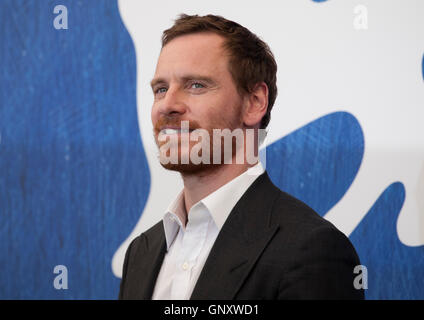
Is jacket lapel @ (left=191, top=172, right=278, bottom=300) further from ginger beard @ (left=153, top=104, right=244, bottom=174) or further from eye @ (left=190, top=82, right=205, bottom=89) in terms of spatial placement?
eye @ (left=190, top=82, right=205, bottom=89)

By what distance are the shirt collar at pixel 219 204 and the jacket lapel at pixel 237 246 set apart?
3cm

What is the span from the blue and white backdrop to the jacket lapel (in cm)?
76

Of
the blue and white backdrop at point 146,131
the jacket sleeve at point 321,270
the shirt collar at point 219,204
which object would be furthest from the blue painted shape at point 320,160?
the jacket sleeve at point 321,270

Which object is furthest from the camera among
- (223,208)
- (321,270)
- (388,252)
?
(388,252)

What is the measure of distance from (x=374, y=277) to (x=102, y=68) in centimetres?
123

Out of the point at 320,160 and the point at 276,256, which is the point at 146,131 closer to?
the point at 320,160

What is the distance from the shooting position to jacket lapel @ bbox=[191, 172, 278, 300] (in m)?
0.91

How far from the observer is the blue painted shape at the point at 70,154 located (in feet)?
5.97

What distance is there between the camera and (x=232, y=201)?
106 centimetres

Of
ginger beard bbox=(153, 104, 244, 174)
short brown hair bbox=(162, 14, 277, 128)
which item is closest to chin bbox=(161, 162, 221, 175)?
ginger beard bbox=(153, 104, 244, 174)

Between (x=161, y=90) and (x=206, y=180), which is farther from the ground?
(x=161, y=90)

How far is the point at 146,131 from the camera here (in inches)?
71.6

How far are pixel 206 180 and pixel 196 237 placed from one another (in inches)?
5.0

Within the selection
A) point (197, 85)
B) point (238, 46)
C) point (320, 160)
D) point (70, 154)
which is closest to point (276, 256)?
point (197, 85)
